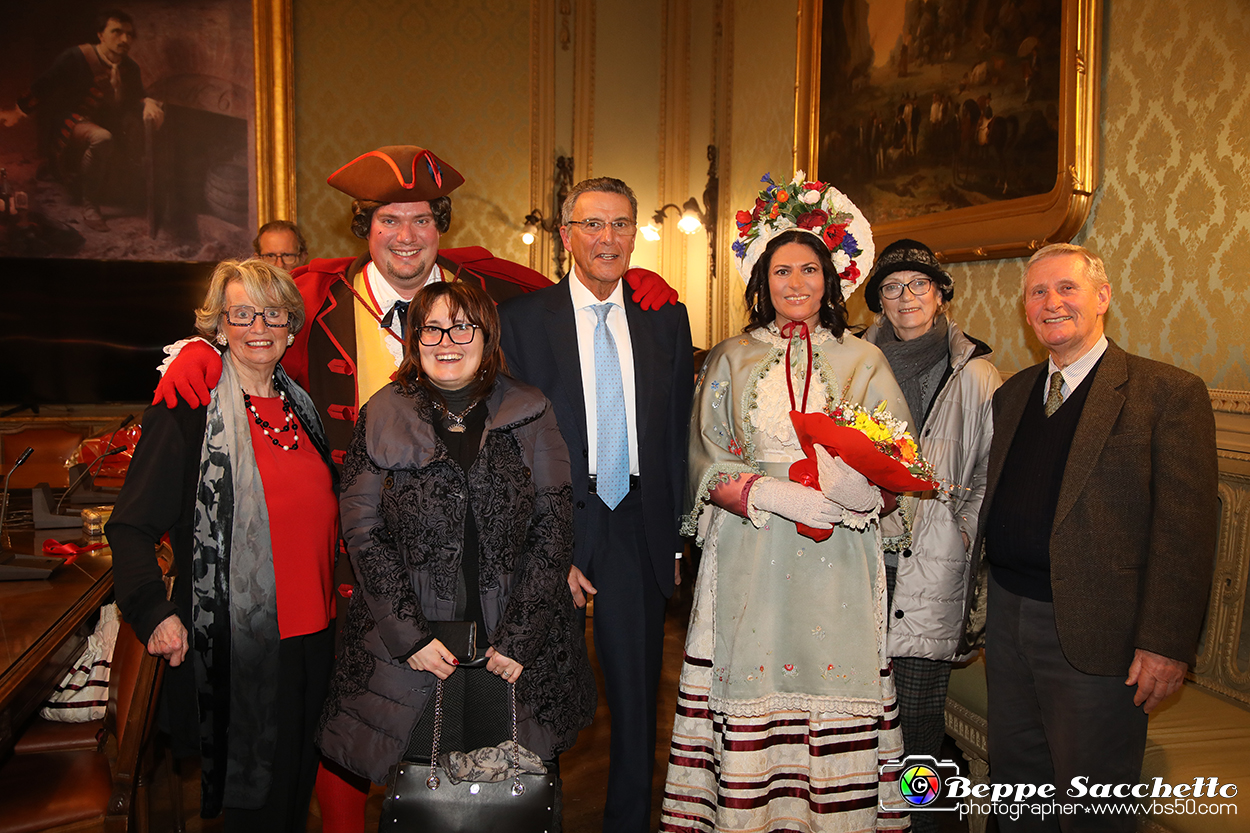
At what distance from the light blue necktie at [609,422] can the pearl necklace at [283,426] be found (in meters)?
0.84

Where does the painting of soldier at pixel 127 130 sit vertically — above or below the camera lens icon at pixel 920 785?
above

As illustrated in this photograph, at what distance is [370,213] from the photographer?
8.20 ft

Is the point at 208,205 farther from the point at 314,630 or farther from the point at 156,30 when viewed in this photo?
the point at 314,630

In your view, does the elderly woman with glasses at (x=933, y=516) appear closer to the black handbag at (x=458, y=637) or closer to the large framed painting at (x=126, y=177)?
the black handbag at (x=458, y=637)

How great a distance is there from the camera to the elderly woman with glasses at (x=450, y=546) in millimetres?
1882

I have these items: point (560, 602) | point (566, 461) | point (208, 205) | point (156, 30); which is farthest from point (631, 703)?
point (156, 30)

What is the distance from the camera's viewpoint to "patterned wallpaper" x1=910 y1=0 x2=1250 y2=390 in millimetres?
2967

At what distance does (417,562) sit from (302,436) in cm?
62

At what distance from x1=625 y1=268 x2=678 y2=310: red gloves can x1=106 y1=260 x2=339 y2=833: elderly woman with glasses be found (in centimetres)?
101

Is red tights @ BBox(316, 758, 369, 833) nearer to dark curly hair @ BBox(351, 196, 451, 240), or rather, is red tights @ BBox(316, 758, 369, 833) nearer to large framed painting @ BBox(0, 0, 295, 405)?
dark curly hair @ BBox(351, 196, 451, 240)

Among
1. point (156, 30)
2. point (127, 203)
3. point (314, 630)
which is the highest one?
point (156, 30)

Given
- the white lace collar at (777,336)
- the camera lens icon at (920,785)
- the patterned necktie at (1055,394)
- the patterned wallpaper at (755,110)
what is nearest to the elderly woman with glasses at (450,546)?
the white lace collar at (777,336)

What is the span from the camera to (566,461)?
6.73 feet

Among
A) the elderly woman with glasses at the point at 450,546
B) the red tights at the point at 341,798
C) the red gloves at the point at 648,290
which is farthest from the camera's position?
the red gloves at the point at 648,290
